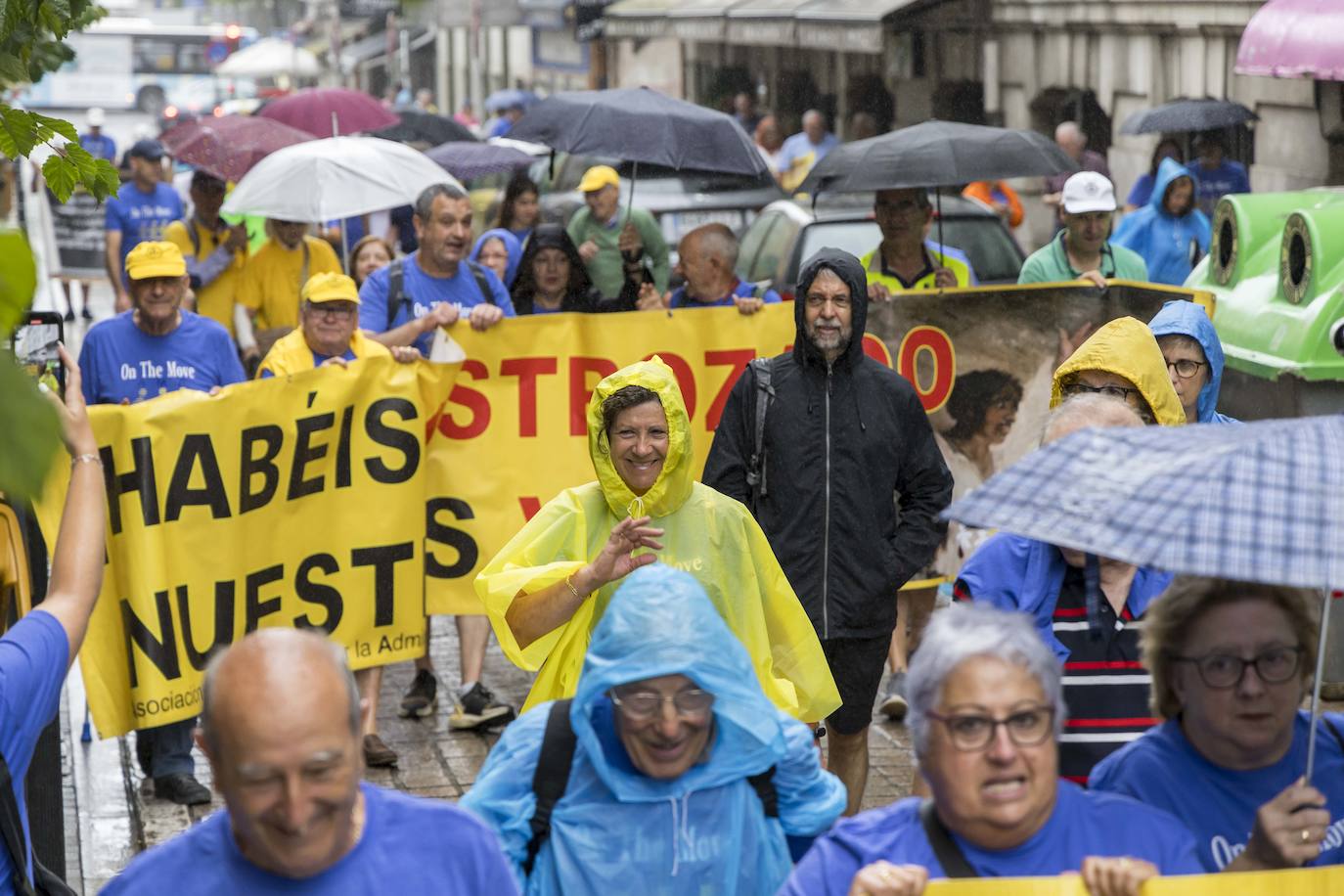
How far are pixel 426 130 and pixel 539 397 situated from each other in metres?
11.5

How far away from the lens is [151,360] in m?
7.84

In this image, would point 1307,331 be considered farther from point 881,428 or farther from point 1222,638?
point 1222,638

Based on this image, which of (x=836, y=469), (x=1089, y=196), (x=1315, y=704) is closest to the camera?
(x=1315, y=704)

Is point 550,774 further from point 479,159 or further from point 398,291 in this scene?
point 479,159

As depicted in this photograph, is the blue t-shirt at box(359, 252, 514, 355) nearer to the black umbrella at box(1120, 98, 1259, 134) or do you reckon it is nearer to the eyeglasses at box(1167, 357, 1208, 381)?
the eyeglasses at box(1167, 357, 1208, 381)

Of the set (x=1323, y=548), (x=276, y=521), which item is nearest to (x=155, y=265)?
(x=276, y=521)

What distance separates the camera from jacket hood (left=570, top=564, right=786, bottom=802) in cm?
333

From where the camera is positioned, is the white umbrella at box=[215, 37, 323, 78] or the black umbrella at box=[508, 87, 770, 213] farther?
the white umbrella at box=[215, 37, 323, 78]

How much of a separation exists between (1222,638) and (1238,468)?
1.57 ft

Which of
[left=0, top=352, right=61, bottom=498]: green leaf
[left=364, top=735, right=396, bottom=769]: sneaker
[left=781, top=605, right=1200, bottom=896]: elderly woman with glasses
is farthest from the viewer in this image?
[left=364, top=735, right=396, bottom=769]: sneaker

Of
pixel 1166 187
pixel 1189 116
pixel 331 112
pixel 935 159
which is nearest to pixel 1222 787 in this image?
pixel 935 159

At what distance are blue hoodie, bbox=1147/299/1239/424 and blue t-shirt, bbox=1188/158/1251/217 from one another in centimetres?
927

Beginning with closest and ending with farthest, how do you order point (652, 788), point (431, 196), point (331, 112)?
1. point (652, 788)
2. point (431, 196)
3. point (331, 112)

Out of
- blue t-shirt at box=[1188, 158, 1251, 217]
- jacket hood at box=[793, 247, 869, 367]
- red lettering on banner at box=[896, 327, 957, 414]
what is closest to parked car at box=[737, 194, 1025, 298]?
blue t-shirt at box=[1188, 158, 1251, 217]
